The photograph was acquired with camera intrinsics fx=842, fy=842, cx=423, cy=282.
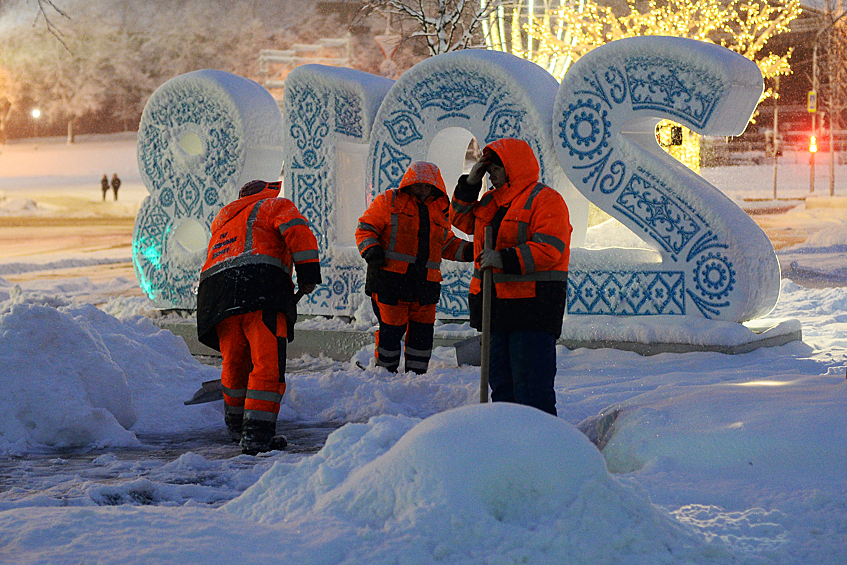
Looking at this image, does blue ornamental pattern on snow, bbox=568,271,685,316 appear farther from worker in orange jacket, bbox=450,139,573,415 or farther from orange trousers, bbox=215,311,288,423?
orange trousers, bbox=215,311,288,423

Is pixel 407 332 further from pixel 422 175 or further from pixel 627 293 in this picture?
pixel 627 293

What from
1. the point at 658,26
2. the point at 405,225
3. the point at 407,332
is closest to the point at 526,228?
the point at 405,225

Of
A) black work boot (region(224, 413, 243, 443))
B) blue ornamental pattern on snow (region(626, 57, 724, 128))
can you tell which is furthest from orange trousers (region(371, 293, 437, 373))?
blue ornamental pattern on snow (region(626, 57, 724, 128))

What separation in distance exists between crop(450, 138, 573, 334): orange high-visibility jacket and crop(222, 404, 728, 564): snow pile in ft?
4.16

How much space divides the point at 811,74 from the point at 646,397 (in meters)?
19.6

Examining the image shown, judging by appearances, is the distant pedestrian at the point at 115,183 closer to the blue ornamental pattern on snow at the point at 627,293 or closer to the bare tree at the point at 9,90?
the bare tree at the point at 9,90

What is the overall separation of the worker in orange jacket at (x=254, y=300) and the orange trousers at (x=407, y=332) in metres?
1.17

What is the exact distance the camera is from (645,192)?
6672 millimetres

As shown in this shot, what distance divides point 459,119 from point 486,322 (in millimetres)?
3946

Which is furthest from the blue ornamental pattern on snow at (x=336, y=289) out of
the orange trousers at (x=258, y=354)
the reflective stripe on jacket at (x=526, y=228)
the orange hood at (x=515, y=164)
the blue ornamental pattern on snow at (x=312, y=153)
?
the orange hood at (x=515, y=164)

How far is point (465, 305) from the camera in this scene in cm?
750

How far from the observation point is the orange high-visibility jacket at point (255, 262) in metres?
4.53

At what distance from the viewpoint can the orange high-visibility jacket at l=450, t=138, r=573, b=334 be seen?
388 cm

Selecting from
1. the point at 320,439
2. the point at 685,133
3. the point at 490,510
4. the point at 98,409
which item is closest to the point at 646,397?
the point at 320,439
